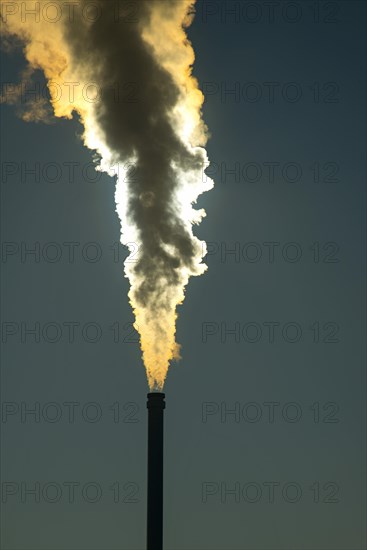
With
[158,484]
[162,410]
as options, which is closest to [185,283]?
[162,410]

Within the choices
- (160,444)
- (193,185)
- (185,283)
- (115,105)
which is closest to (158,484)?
(160,444)

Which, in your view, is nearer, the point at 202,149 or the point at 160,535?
the point at 160,535

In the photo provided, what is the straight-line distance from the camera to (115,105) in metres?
43.6

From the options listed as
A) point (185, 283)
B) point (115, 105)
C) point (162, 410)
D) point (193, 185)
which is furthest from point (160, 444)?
point (115, 105)

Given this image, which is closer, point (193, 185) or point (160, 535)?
point (160, 535)

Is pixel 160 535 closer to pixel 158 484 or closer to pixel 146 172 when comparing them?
pixel 158 484

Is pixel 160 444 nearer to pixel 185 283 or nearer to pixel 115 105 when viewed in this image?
pixel 185 283

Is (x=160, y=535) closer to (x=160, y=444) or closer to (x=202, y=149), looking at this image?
(x=160, y=444)

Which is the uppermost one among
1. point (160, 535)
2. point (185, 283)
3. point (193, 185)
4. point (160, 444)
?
point (193, 185)

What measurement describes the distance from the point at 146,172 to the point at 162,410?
9.02 m

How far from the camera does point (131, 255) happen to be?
43.6 metres

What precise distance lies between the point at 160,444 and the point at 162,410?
132 cm

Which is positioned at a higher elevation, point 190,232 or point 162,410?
point 190,232

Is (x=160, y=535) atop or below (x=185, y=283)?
below
